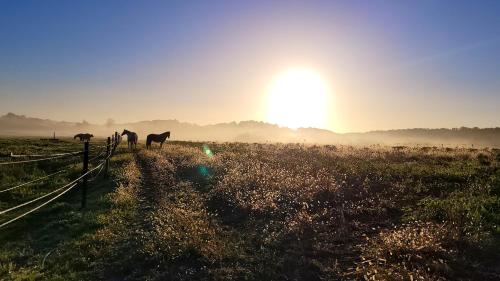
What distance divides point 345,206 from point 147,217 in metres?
7.25

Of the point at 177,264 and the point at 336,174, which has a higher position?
the point at 336,174

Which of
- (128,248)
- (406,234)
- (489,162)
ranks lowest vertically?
(128,248)

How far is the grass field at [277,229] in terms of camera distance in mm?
10062

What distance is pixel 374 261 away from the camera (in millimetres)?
10133

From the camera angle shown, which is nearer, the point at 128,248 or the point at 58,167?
the point at 128,248

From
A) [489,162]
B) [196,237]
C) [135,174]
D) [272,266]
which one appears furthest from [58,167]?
[489,162]

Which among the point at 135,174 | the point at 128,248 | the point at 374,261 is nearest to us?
the point at 374,261

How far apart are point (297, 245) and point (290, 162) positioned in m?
16.0

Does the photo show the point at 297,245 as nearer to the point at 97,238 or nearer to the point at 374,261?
the point at 374,261

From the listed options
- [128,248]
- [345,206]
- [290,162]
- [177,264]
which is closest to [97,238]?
[128,248]

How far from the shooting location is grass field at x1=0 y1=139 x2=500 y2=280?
10062 millimetres

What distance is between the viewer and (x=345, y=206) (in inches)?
591

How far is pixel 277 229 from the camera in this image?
13.2 meters

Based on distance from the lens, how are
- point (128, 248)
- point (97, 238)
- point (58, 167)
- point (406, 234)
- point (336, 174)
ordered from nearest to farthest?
point (406, 234) → point (128, 248) → point (97, 238) → point (336, 174) → point (58, 167)
